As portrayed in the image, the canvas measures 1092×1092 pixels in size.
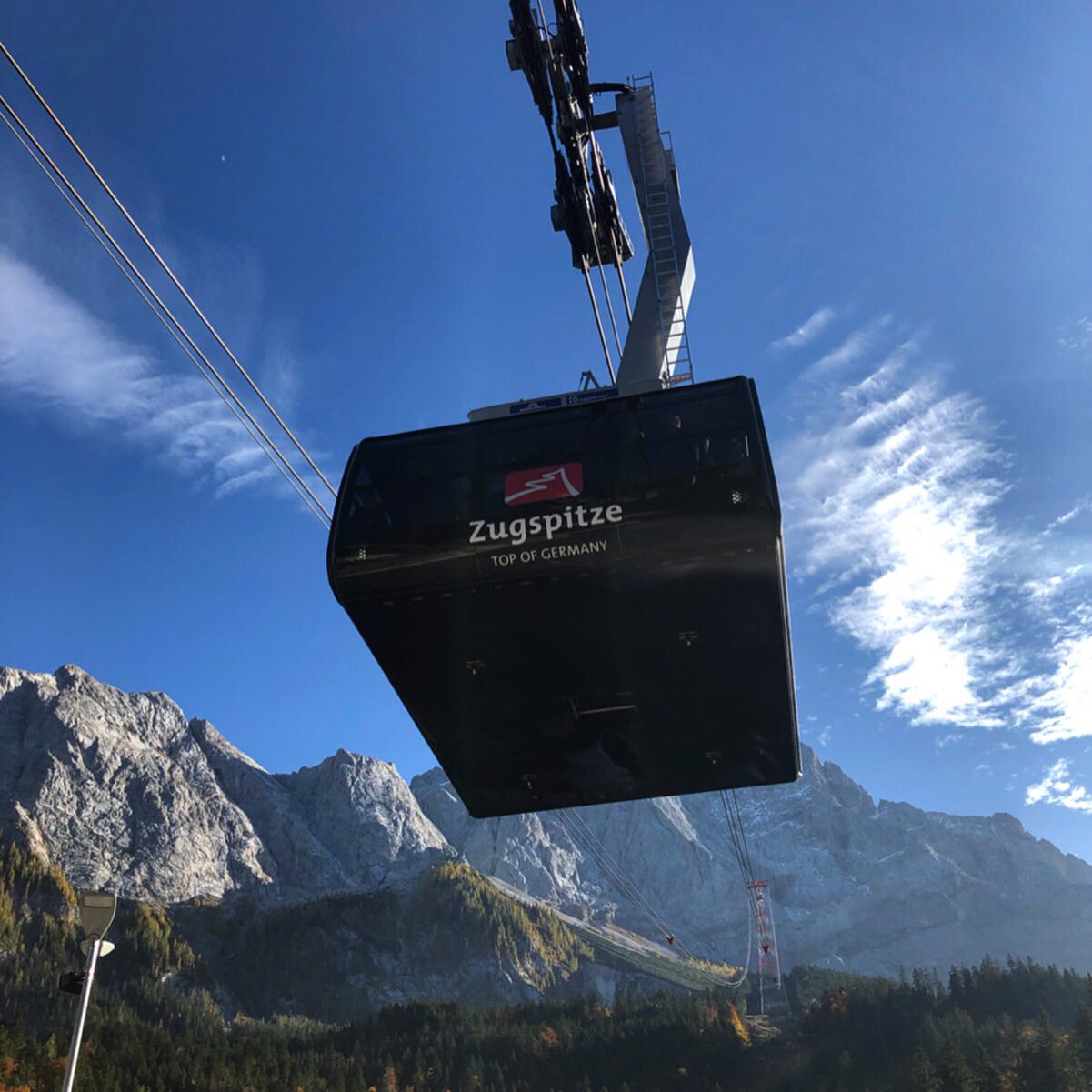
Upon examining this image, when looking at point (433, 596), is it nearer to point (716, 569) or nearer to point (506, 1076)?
point (716, 569)

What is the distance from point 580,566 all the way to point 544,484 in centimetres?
98

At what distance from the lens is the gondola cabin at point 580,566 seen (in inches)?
401

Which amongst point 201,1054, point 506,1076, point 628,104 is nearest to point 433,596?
point 628,104

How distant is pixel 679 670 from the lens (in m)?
11.7

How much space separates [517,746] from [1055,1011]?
6244 inches

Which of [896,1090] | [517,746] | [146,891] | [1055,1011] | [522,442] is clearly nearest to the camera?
[522,442]

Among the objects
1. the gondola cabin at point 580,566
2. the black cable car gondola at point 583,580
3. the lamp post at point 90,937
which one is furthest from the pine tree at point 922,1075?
the gondola cabin at point 580,566

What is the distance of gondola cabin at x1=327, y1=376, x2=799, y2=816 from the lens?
1018 centimetres

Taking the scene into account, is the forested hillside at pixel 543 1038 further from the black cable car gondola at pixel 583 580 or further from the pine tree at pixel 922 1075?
the black cable car gondola at pixel 583 580

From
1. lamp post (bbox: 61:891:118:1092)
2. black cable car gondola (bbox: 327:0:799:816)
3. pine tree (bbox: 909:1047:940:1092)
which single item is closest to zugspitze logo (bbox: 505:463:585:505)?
black cable car gondola (bbox: 327:0:799:816)

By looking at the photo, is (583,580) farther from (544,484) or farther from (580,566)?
(544,484)

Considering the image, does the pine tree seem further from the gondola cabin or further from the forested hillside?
the gondola cabin

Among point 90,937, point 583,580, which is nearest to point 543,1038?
point 90,937

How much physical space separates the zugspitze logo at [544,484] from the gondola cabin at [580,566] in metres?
0.02
